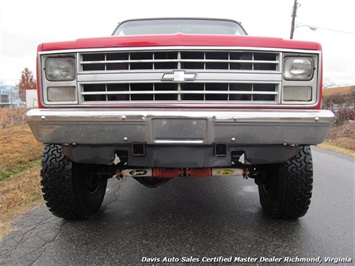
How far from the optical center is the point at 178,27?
362cm

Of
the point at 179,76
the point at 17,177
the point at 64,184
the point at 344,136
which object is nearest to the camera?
the point at 179,76

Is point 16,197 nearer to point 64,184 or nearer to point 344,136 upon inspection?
point 64,184

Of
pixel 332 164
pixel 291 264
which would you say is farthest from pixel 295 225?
pixel 332 164

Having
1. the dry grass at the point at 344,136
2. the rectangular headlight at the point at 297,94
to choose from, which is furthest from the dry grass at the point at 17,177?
the dry grass at the point at 344,136

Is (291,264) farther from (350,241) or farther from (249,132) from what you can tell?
(249,132)

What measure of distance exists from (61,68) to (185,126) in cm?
110

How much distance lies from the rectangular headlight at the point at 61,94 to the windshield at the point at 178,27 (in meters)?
1.66

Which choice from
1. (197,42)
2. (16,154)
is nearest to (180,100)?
(197,42)

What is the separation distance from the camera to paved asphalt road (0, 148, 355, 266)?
2.26 meters

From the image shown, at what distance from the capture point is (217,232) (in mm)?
2629

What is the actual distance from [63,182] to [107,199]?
107cm

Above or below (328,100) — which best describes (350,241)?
below

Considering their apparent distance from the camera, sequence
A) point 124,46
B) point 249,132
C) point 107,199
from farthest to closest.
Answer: point 107,199 < point 124,46 < point 249,132

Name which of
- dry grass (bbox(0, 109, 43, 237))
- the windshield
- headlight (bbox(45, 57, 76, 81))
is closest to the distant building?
dry grass (bbox(0, 109, 43, 237))
